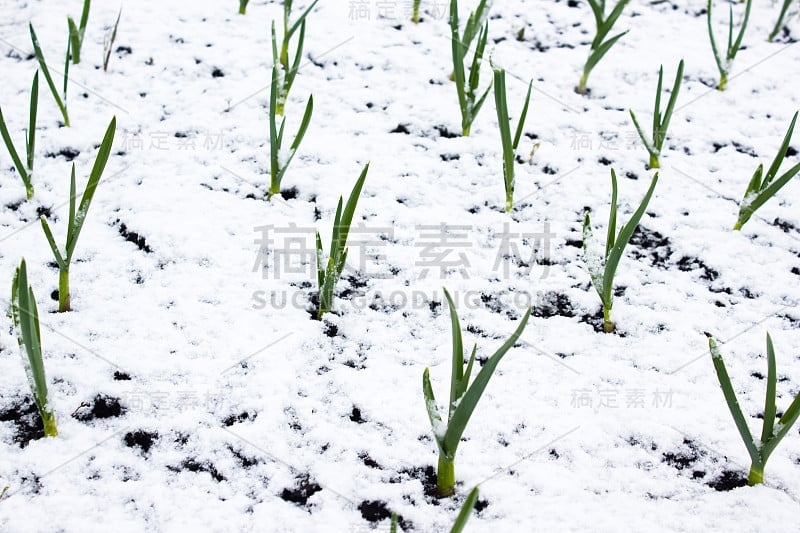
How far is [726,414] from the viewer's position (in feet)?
4.21

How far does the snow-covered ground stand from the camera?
114 cm

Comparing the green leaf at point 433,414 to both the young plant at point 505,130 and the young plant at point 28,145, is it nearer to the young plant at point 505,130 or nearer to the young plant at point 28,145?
the young plant at point 505,130

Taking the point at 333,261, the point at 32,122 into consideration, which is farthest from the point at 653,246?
the point at 32,122

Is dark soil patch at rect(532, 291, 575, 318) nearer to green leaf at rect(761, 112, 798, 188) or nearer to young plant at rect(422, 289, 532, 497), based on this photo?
young plant at rect(422, 289, 532, 497)

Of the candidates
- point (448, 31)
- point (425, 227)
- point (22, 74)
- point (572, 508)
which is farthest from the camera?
point (448, 31)

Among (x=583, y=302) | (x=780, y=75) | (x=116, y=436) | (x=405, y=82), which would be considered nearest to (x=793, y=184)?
(x=780, y=75)

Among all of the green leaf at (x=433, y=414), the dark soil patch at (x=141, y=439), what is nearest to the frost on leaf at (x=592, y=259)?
the green leaf at (x=433, y=414)

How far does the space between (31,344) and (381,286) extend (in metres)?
0.80

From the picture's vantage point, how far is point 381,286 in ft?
5.27

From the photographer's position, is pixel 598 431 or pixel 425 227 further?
pixel 425 227

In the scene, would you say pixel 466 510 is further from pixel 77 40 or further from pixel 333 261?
pixel 77 40

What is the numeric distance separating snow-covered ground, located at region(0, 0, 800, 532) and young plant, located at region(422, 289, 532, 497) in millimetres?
61

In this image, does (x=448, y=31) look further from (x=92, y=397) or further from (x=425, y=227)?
(x=92, y=397)

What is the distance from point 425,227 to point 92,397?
93cm
